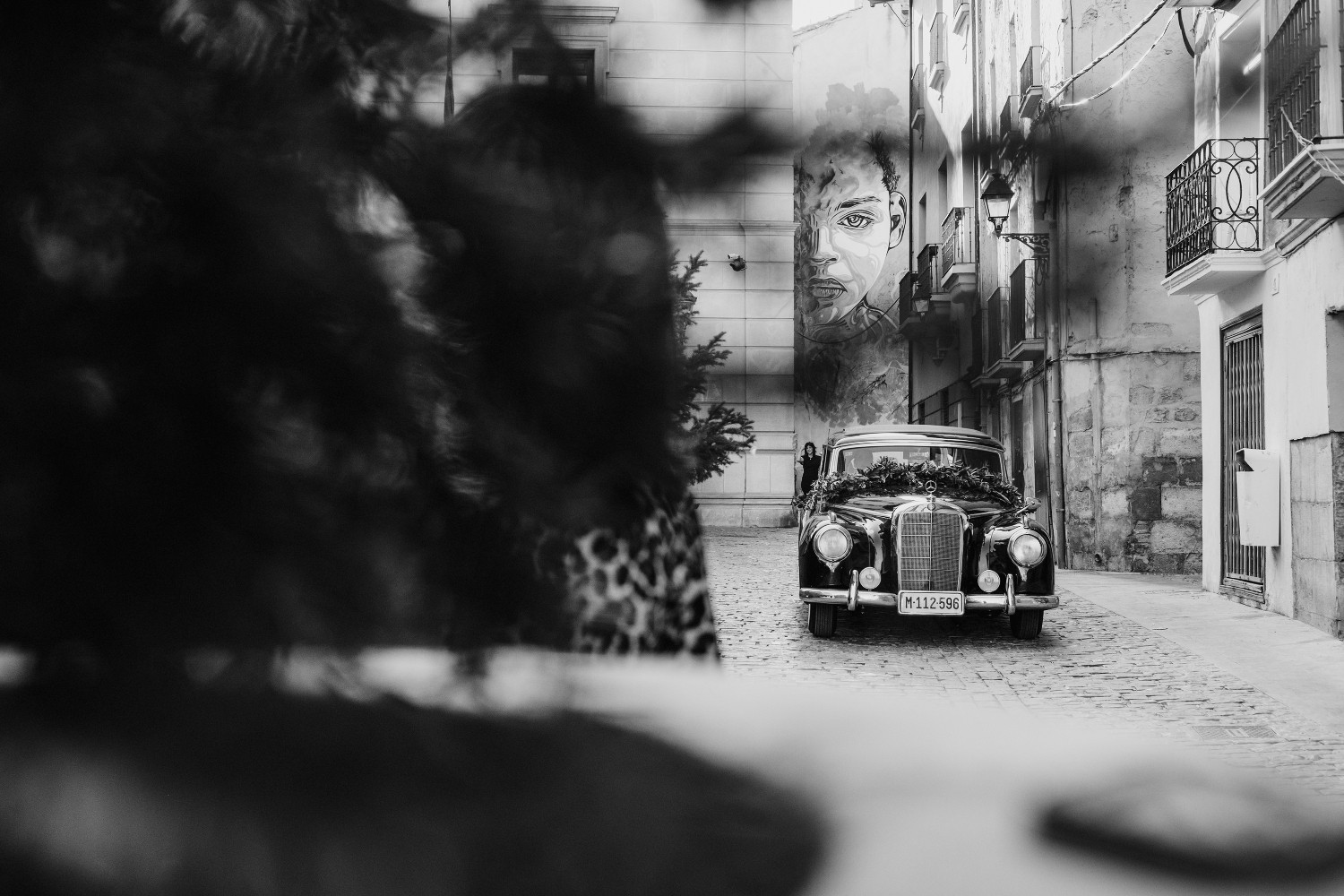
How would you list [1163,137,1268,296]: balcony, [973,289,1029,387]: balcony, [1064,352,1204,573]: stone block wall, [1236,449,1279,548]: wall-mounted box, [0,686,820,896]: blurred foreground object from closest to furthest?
[0,686,820,896]: blurred foreground object → [973,289,1029,387]: balcony → [1236,449,1279,548]: wall-mounted box → [1163,137,1268,296]: balcony → [1064,352,1204,573]: stone block wall

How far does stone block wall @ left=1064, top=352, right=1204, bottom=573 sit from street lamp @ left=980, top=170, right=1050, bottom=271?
43.2ft

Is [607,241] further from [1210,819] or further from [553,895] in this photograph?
[1210,819]

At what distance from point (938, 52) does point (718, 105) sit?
13.8 inches

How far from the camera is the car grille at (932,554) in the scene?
27.6 ft

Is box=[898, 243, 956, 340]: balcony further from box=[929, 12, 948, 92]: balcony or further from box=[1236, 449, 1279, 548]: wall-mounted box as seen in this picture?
box=[1236, 449, 1279, 548]: wall-mounted box

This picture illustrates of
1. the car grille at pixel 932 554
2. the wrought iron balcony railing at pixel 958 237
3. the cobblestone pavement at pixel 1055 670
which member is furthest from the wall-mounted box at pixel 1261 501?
the wrought iron balcony railing at pixel 958 237

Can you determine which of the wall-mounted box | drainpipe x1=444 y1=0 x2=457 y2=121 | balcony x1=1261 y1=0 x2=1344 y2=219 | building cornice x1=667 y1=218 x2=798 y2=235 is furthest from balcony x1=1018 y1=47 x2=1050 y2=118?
the wall-mounted box

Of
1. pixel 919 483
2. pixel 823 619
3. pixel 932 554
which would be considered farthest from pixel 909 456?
pixel 823 619

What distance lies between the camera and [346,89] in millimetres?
845

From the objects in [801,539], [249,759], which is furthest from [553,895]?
[801,539]

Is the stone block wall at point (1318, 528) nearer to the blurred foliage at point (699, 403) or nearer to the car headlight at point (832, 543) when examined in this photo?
the car headlight at point (832, 543)

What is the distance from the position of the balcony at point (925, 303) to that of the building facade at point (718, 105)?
0.12 metres

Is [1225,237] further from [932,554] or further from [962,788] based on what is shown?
[962,788]

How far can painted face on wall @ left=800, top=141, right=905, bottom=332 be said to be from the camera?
0.94 metres
